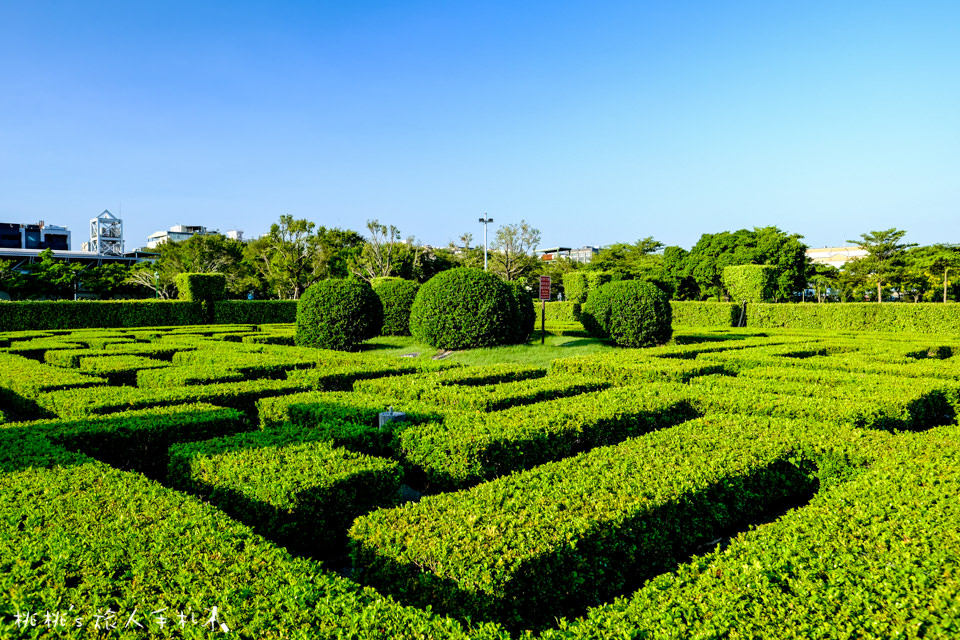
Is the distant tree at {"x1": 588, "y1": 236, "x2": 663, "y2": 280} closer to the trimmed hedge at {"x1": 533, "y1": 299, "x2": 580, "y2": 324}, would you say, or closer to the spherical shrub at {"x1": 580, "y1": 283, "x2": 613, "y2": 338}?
the trimmed hedge at {"x1": 533, "y1": 299, "x2": 580, "y2": 324}

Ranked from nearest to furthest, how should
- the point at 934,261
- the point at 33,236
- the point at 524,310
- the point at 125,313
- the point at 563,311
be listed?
the point at 524,310 → the point at 125,313 → the point at 563,311 → the point at 934,261 → the point at 33,236

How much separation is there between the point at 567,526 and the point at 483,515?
0.51 metres

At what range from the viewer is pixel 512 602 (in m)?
2.85

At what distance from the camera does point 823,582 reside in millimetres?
2650

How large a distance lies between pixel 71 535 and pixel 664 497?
11.3 feet

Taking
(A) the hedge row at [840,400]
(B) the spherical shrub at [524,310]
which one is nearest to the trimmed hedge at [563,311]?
(B) the spherical shrub at [524,310]

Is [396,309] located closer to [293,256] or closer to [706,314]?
[706,314]

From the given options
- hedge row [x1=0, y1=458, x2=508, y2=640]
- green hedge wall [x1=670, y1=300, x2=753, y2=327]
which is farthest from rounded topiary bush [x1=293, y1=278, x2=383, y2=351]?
green hedge wall [x1=670, y1=300, x2=753, y2=327]

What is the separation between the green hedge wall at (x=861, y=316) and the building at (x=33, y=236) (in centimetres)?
8418

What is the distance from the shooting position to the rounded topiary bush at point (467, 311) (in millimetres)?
13445

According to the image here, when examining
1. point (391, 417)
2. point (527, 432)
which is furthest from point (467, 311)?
point (527, 432)

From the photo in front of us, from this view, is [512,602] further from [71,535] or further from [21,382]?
[21,382]

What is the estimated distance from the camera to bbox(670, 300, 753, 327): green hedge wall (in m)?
27.0

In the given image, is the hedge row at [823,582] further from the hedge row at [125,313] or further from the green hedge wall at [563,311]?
the green hedge wall at [563,311]
